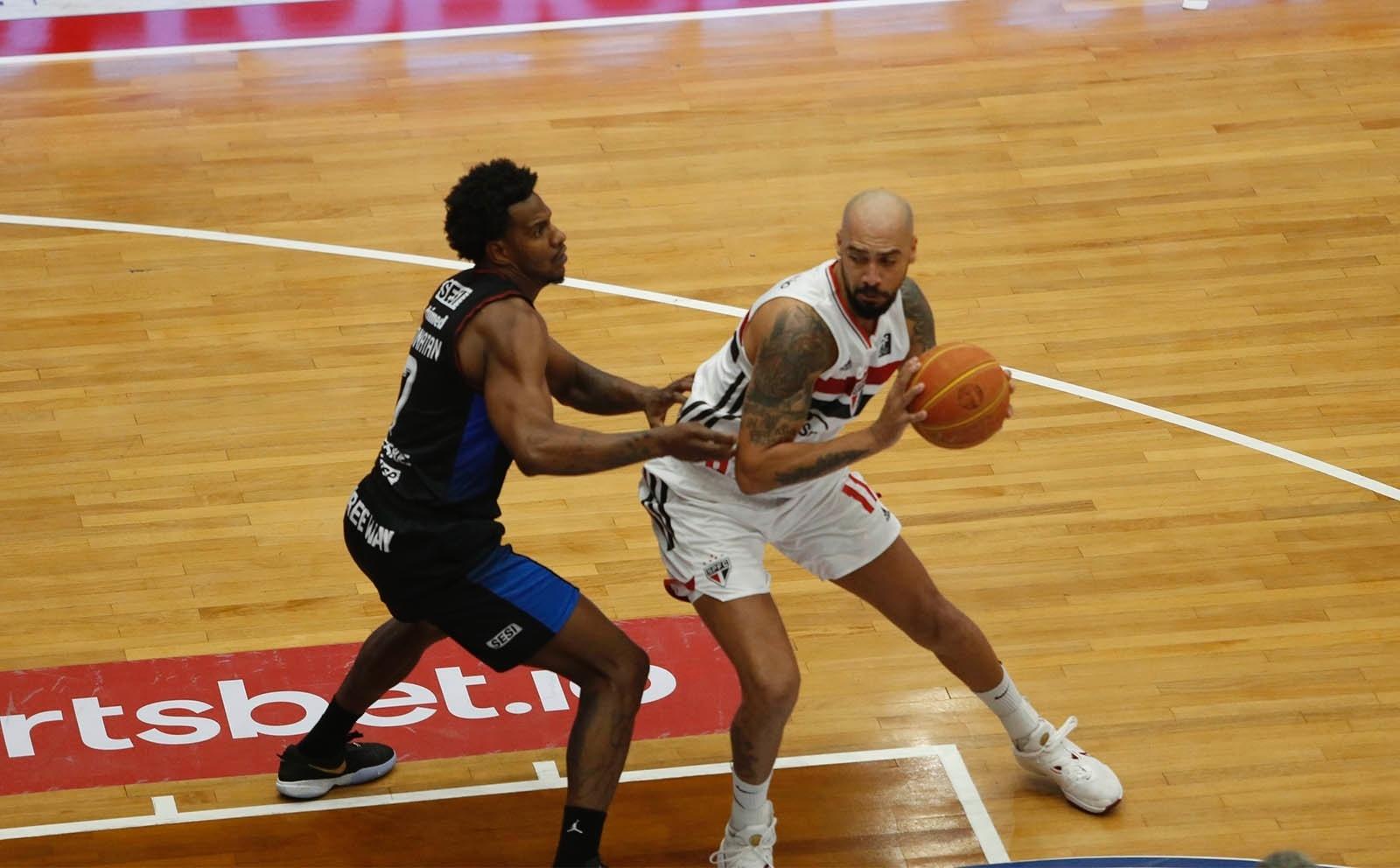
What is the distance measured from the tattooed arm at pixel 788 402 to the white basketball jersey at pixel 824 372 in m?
0.07

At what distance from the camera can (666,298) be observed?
30.5 ft

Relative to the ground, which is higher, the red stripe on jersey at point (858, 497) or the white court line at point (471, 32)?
the red stripe on jersey at point (858, 497)

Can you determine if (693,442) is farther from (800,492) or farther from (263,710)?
(263,710)

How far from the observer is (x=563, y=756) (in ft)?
21.6

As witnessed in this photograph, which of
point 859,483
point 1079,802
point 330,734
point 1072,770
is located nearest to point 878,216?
point 859,483

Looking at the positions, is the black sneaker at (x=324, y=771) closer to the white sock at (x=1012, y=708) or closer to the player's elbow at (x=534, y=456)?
the player's elbow at (x=534, y=456)

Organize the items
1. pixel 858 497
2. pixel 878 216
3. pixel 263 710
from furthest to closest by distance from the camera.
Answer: pixel 263 710 < pixel 858 497 < pixel 878 216

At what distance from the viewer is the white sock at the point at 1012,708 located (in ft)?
20.4

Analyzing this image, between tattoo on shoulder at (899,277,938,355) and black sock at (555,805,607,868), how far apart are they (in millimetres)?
1600

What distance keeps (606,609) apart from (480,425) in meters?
1.78

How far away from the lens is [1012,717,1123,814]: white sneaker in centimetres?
625

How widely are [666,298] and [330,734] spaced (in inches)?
138

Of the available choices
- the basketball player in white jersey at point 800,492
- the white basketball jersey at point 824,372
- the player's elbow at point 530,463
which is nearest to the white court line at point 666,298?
the basketball player in white jersey at point 800,492

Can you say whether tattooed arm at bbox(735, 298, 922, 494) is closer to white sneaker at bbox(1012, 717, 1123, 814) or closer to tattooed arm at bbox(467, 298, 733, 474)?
tattooed arm at bbox(467, 298, 733, 474)
